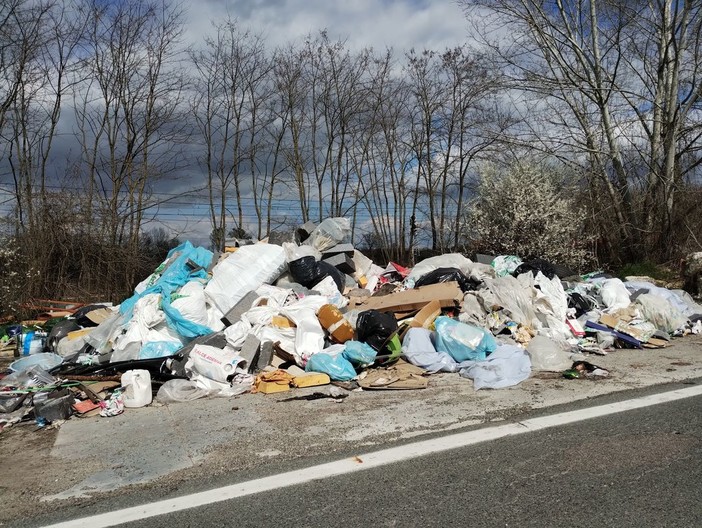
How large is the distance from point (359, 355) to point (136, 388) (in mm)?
2198

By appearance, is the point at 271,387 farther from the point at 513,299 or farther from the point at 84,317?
the point at 84,317

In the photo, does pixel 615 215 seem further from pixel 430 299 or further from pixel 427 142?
pixel 430 299

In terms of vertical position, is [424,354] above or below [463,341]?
below

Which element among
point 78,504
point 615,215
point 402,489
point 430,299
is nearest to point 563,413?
point 402,489

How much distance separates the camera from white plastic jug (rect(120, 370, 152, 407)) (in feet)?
16.1

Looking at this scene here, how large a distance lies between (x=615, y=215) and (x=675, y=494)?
1088 centimetres

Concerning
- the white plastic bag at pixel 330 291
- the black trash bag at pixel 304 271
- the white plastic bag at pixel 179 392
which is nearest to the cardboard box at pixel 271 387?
the white plastic bag at pixel 179 392

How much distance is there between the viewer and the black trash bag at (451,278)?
8.00 m

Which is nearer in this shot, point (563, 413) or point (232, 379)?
point (563, 413)

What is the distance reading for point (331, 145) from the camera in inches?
589

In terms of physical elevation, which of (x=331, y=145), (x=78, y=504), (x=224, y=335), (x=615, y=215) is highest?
(x=331, y=145)

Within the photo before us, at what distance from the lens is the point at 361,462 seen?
3.42 metres

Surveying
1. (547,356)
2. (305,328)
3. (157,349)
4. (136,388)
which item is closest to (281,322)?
(305,328)

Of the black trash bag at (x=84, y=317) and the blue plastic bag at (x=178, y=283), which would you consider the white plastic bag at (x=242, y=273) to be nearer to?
the blue plastic bag at (x=178, y=283)
